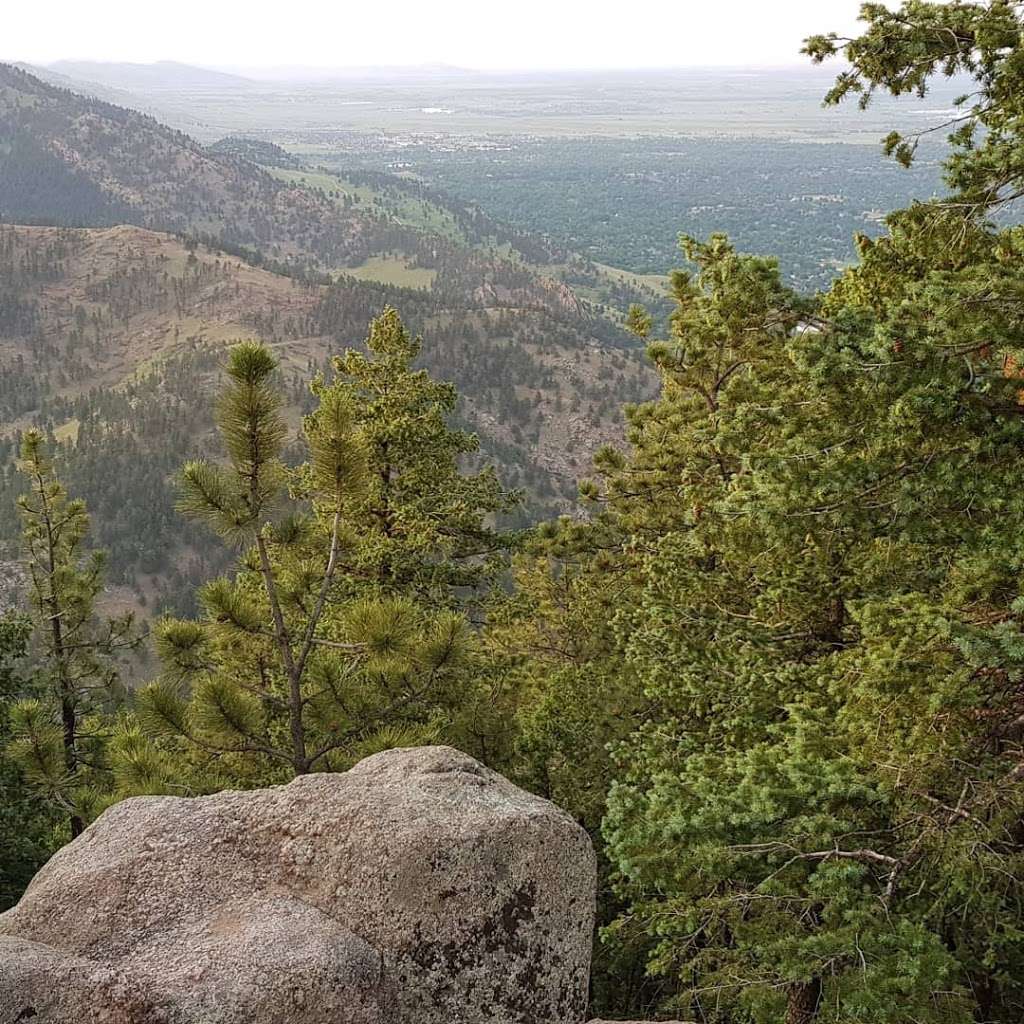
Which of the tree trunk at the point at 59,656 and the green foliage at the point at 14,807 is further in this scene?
the tree trunk at the point at 59,656

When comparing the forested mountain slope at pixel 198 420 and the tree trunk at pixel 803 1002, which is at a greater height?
the tree trunk at pixel 803 1002

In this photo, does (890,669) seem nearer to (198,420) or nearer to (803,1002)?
(803,1002)

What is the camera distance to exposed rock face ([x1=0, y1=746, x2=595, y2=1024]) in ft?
18.5

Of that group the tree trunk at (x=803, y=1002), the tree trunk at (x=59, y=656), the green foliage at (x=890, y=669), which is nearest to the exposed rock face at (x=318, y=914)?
the green foliage at (x=890, y=669)

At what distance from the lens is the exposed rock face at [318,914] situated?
18.5ft

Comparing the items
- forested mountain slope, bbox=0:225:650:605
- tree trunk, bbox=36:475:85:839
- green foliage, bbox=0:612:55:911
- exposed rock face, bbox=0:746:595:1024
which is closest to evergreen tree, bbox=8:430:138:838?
tree trunk, bbox=36:475:85:839

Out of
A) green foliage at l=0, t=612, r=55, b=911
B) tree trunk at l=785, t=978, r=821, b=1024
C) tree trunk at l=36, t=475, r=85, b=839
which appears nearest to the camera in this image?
tree trunk at l=785, t=978, r=821, b=1024

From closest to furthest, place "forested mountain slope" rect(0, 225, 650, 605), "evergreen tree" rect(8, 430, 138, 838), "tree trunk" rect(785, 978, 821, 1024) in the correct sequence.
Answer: "tree trunk" rect(785, 978, 821, 1024), "evergreen tree" rect(8, 430, 138, 838), "forested mountain slope" rect(0, 225, 650, 605)

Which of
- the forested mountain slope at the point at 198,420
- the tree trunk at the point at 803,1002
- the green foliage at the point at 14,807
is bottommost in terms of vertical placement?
the forested mountain slope at the point at 198,420

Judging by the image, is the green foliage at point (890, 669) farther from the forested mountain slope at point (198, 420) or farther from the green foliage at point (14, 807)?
the forested mountain slope at point (198, 420)

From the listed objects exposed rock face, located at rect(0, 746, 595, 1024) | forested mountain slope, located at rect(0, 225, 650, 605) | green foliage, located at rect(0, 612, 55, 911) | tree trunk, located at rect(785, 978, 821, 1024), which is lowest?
forested mountain slope, located at rect(0, 225, 650, 605)

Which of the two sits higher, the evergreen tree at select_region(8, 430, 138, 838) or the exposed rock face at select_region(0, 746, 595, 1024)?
the exposed rock face at select_region(0, 746, 595, 1024)

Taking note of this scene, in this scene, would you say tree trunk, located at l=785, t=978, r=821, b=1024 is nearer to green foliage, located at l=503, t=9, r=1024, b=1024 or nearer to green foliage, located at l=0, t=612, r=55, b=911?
green foliage, located at l=503, t=9, r=1024, b=1024

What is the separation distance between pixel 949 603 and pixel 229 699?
701cm
